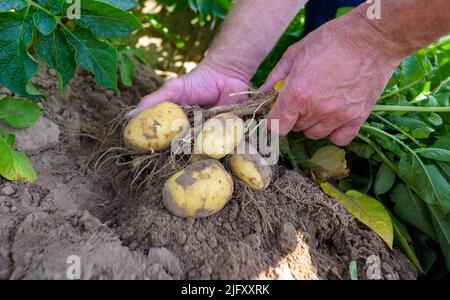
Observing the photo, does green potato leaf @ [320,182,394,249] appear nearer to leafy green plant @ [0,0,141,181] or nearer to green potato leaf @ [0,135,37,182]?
leafy green plant @ [0,0,141,181]

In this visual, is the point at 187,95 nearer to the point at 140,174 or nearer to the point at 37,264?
the point at 140,174

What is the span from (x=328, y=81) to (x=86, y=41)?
683 millimetres

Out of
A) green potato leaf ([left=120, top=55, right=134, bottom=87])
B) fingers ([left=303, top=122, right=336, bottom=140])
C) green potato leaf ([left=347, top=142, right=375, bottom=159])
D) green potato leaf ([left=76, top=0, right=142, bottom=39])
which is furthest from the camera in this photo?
green potato leaf ([left=120, top=55, right=134, bottom=87])

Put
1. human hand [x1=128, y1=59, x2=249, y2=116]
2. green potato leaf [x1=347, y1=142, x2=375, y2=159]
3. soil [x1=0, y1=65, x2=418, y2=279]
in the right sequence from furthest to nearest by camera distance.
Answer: human hand [x1=128, y1=59, x2=249, y2=116] < green potato leaf [x1=347, y1=142, x2=375, y2=159] < soil [x1=0, y1=65, x2=418, y2=279]

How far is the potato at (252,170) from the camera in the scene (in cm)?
135

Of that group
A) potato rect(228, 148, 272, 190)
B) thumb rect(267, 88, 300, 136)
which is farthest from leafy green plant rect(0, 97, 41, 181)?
thumb rect(267, 88, 300, 136)

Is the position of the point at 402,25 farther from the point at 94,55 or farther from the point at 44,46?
the point at 44,46

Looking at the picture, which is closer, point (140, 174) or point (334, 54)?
point (334, 54)

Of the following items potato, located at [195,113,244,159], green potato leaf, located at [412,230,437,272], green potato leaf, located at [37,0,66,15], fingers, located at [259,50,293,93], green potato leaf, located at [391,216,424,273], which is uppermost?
green potato leaf, located at [37,0,66,15]

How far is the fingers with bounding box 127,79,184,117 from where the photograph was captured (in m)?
1.58

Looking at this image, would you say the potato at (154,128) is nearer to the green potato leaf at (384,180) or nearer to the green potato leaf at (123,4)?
the green potato leaf at (123,4)

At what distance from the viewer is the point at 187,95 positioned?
1.69 metres
